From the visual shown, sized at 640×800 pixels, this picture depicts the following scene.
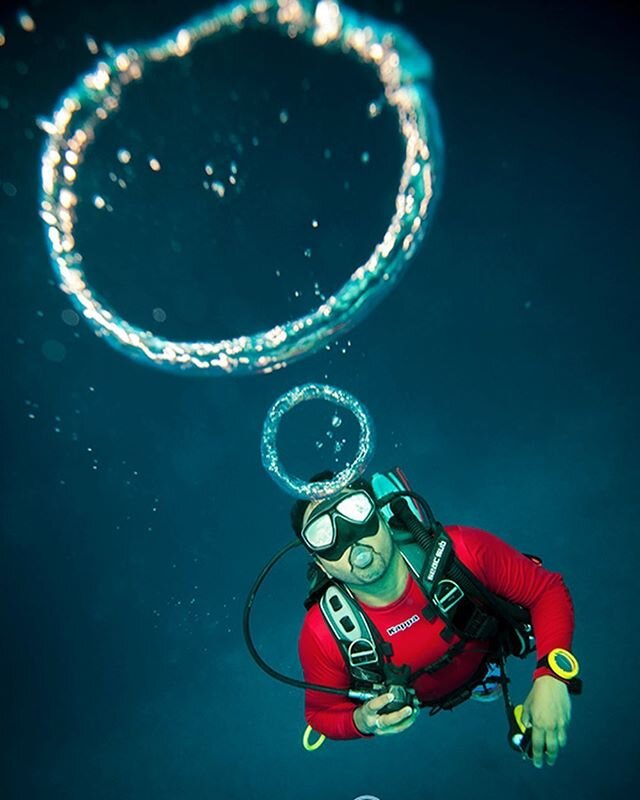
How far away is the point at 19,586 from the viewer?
1365 centimetres

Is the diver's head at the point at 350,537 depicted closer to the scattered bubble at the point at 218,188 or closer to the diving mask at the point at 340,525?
the diving mask at the point at 340,525

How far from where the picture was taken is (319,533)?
4188 millimetres

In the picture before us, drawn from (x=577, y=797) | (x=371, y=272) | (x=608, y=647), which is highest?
(x=371, y=272)

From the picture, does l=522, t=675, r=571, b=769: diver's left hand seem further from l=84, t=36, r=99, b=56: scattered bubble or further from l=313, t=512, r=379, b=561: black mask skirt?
l=84, t=36, r=99, b=56: scattered bubble

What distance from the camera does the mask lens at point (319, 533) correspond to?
163 inches

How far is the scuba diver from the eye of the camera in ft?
13.3

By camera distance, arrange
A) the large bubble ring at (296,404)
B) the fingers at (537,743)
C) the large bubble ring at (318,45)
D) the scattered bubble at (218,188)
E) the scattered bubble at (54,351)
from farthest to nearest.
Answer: the large bubble ring at (296,404) → the scattered bubble at (54,351) → the scattered bubble at (218,188) → the large bubble ring at (318,45) → the fingers at (537,743)

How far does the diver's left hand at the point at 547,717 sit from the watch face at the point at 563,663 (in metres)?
0.09

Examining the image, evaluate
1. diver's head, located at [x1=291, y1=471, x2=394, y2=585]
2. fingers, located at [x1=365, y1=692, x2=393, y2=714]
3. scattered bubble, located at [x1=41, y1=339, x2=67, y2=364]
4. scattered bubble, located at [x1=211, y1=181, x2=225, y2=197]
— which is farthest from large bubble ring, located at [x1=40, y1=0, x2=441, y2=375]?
scattered bubble, located at [x1=41, y1=339, x2=67, y2=364]

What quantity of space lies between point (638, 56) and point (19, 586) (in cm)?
1873

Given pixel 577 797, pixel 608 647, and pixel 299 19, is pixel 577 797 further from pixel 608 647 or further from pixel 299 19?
pixel 299 19

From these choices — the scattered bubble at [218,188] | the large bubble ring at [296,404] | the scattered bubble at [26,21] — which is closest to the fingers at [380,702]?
the large bubble ring at [296,404]

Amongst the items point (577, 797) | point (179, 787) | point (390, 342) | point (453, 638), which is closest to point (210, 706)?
point (179, 787)

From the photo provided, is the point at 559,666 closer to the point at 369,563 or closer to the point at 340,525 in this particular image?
the point at 369,563
